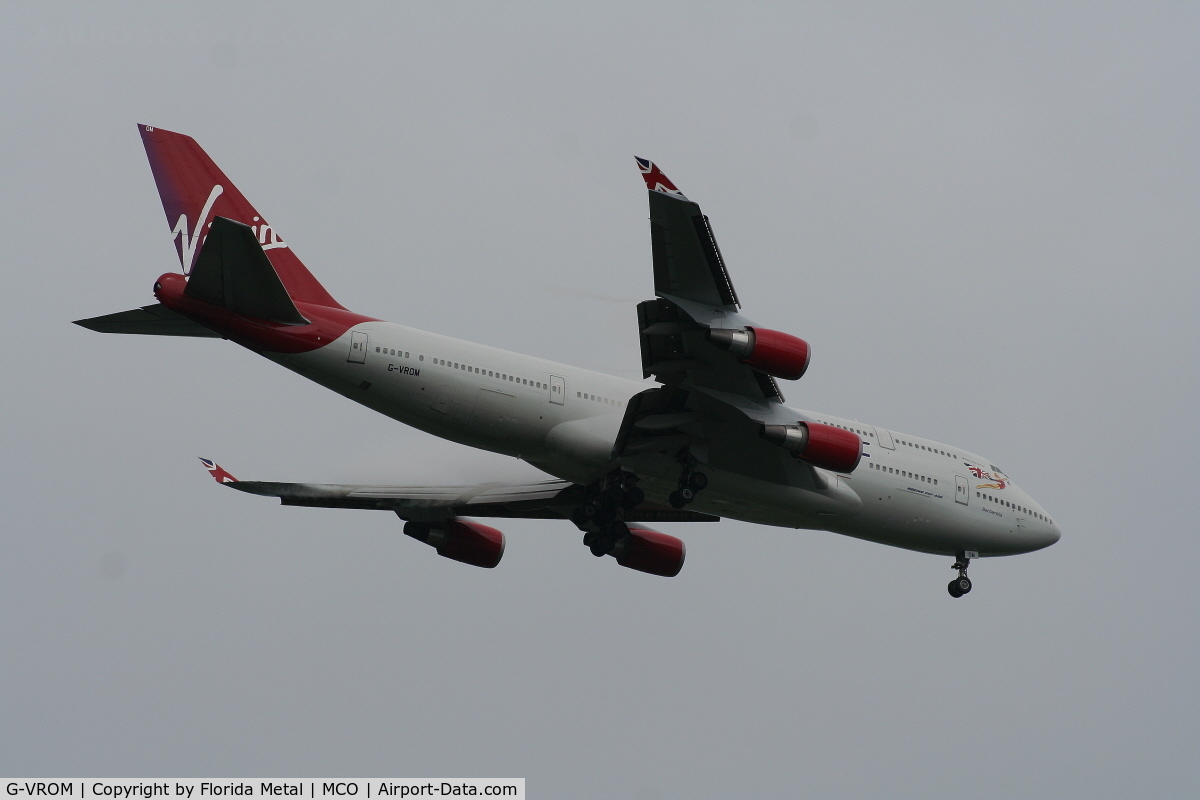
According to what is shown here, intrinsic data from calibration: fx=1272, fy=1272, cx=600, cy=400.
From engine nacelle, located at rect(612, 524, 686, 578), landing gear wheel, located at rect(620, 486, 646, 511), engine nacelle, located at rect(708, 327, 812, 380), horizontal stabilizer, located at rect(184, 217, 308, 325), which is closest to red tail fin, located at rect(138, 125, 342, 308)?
horizontal stabilizer, located at rect(184, 217, 308, 325)

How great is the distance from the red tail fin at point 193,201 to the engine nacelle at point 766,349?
7.31m

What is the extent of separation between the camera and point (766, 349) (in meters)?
19.8

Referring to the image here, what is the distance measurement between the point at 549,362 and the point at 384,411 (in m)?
3.20

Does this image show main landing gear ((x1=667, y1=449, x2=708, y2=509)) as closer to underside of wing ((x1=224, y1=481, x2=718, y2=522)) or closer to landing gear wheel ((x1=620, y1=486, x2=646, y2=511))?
landing gear wheel ((x1=620, y1=486, x2=646, y2=511))

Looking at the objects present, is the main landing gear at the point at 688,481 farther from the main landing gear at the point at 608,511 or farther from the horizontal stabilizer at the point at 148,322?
the horizontal stabilizer at the point at 148,322

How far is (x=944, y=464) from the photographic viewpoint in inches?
1053

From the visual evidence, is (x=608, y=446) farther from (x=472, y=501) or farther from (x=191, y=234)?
(x=191, y=234)

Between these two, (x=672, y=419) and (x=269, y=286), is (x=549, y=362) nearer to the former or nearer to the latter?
(x=672, y=419)

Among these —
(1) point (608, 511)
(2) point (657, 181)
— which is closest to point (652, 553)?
(1) point (608, 511)

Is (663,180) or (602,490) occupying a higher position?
(663,180)

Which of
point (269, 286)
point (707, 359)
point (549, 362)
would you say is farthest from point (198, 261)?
point (707, 359)

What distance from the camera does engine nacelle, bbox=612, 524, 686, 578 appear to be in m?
27.7

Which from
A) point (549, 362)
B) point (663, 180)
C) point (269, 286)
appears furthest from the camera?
point (549, 362)

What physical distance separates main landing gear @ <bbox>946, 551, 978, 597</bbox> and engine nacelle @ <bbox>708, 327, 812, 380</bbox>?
9432 millimetres
